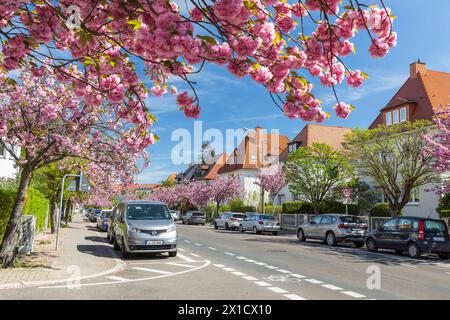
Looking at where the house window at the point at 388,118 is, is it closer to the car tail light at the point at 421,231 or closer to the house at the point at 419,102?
the house at the point at 419,102

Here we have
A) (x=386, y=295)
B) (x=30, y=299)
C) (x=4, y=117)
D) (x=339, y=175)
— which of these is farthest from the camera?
(x=339, y=175)

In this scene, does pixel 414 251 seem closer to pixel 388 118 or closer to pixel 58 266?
pixel 58 266

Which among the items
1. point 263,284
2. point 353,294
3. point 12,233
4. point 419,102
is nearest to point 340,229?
point 263,284

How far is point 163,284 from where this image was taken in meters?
9.45

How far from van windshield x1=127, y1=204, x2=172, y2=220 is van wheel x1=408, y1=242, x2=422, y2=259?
968 cm

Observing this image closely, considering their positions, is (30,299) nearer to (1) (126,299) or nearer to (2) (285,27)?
(1) (126,299)

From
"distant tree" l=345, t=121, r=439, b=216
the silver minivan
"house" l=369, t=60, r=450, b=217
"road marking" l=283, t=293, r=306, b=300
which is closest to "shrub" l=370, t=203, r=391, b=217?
"house" l=369, t=60, r=450, b=217

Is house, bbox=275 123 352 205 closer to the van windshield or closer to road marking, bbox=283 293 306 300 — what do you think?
the van windshield

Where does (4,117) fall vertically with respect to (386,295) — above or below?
above

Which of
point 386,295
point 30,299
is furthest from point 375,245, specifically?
point 30,299

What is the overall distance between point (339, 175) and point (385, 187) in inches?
336

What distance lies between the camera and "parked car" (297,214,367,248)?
70.9ft

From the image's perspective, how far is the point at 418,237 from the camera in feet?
55.8

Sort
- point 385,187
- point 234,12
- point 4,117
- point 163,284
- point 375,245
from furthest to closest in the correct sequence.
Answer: point 385,187 < point 375,245 < point 4,117 < point 163,284 < point 234,12
